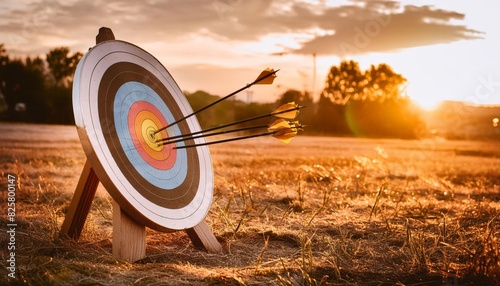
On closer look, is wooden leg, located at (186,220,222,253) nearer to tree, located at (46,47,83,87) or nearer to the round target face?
the round target face

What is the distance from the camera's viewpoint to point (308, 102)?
40094mm

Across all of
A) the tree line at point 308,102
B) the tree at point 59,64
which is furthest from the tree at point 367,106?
the tree at point 59,64

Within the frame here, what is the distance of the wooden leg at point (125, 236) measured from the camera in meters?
3.26

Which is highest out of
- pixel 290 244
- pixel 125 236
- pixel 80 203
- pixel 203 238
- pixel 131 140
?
pixel 131 140

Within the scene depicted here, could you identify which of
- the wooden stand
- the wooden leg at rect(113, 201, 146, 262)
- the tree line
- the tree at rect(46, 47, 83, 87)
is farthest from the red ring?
the tree at rect(46, 47, 83, 87)

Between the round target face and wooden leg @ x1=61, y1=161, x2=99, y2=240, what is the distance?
0.38 m

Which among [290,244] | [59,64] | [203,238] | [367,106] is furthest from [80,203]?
[367,106]

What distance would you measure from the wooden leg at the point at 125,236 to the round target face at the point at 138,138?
8cm

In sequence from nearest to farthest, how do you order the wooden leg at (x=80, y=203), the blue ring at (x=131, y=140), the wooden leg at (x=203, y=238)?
the blue ring at (x=131, y=140)
the wooden leg at (x=80, y=203)
the wooden leg at (x=203, y=238)

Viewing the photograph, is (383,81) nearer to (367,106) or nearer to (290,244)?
(367,106)

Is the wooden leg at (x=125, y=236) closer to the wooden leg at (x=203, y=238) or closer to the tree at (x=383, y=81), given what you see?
the wooden leg at (x=203, y=238)

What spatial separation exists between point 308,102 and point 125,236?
37.4 metres

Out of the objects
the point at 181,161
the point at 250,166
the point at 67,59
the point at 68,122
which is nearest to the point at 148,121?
the point at 181,161

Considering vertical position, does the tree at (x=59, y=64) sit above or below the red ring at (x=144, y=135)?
above
